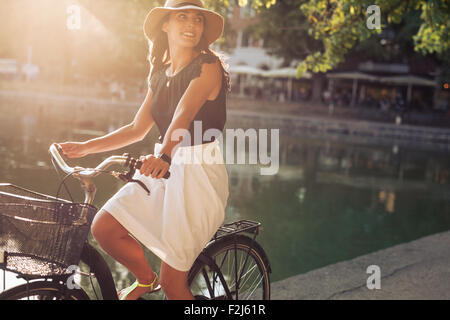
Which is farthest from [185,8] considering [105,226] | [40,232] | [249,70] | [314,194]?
[249,70]

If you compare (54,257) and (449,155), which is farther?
(449,155)

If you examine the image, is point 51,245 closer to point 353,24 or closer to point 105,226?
point 105,226

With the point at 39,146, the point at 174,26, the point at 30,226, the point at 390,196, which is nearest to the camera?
the point at 30,226

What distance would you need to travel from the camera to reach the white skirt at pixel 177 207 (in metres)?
2.61

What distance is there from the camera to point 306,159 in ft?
53.3

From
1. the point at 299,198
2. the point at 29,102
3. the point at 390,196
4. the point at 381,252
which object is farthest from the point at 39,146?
the point at 29,102

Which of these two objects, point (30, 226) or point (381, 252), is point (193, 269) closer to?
point (30, 226)

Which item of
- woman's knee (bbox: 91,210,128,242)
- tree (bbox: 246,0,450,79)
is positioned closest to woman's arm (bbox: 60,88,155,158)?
woman's knee (bbox: 91,210,128,242)

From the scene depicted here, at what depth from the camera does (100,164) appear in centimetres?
269

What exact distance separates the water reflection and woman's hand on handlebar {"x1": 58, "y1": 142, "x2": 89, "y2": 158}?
1.67 meters

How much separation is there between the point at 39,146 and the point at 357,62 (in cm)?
3716

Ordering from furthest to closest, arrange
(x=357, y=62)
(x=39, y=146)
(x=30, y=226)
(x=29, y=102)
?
(x=357, y=62), (x=29, y=102), (x=39, y=146), (x=30, y=226)

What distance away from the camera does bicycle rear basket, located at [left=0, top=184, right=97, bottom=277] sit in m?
2.29

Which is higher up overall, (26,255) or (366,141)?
(26,255)
